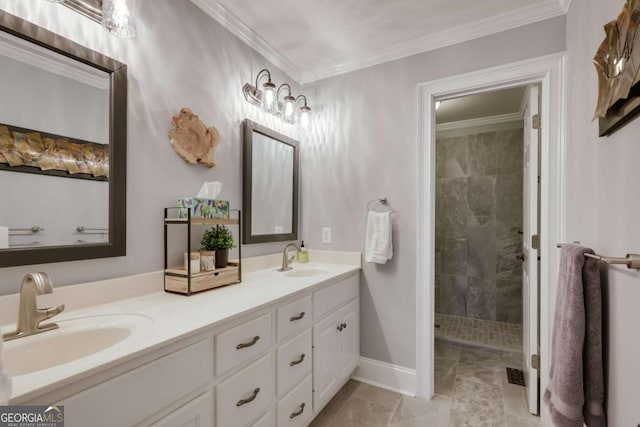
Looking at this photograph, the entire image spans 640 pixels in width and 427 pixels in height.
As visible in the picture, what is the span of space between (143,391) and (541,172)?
2.18 m

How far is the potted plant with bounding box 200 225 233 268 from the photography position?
1.63 m

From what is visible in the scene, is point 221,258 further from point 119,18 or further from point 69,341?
point 119,18

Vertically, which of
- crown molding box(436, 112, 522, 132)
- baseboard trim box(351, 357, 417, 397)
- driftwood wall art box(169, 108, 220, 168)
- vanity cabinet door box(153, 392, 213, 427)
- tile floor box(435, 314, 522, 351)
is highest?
crown molding box(436, 112, 522, 132)

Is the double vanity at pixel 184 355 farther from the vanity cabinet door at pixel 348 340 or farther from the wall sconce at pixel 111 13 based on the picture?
the wall sconce at pixel 111 13

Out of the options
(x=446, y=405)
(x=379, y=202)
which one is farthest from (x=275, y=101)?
(x=446, y=405)

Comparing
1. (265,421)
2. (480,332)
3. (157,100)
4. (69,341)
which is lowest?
(480,332)

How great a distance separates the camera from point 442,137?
3.95m

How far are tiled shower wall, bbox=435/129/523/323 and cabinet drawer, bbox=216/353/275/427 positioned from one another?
3121mm

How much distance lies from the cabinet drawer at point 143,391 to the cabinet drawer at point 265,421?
1.23 ft

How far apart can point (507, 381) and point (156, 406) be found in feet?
7.99

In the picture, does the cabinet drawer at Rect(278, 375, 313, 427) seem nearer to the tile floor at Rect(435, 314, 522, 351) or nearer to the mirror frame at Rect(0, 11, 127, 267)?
the mirror frame at Rect(0, 11, 127, 267)

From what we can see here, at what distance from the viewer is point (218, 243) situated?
1.64 metres

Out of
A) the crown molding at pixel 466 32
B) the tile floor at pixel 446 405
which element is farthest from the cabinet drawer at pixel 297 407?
the crown molding at pixel 466 32

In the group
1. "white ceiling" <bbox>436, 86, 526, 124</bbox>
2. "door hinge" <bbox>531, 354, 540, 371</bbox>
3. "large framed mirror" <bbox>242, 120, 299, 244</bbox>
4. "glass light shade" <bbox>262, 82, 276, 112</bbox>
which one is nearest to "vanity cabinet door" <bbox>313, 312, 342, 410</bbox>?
"large framed mirror" <bbox>242, 120, 299, 244</bbox>
